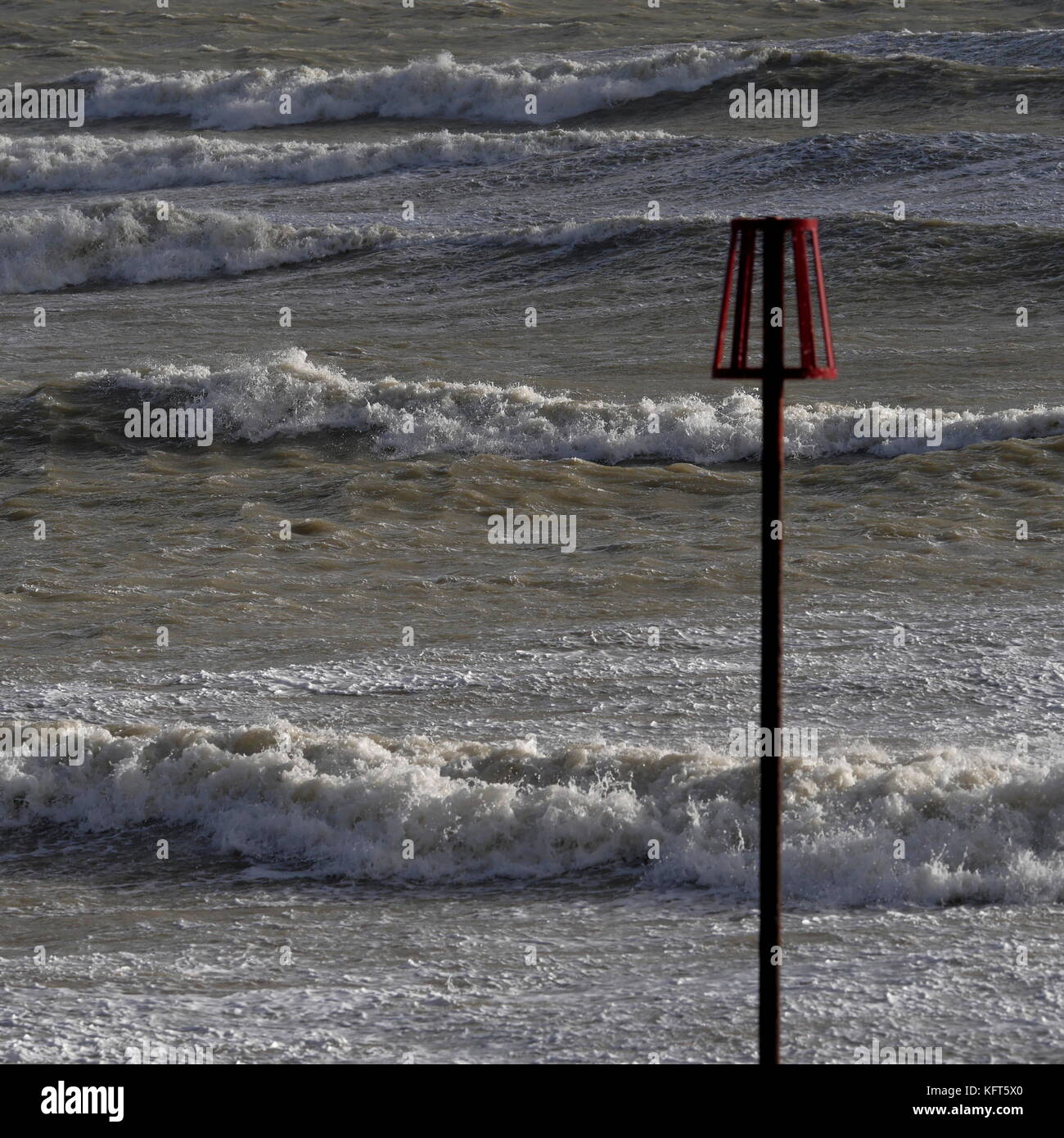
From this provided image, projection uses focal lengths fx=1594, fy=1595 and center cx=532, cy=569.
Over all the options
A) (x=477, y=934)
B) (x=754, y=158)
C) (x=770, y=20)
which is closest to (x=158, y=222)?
(x=754, y=158)

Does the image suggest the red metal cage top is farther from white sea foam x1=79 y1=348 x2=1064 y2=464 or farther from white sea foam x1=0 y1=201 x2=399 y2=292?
white sea foam x1=0 y1=201 x2=399 y2=292

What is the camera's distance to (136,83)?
39.2 m

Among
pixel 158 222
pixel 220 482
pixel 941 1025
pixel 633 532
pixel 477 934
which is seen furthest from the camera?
pixel 158 222

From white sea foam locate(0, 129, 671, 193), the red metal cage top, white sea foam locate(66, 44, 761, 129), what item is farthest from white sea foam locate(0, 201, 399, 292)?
the red metal cage top

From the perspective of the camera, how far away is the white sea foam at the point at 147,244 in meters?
25.5

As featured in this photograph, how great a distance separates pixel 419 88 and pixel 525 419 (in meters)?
22.6

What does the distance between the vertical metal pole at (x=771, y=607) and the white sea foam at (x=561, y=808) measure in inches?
111

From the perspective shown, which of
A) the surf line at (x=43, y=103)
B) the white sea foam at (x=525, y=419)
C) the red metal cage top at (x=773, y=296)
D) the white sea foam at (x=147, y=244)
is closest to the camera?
the red metal cage top at (x=773, y=296)

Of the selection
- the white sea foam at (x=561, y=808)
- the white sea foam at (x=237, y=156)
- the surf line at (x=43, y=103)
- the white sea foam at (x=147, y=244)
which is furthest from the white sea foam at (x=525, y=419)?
the surf line at (x=43, y=103)

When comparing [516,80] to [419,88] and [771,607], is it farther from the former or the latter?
[771,607]

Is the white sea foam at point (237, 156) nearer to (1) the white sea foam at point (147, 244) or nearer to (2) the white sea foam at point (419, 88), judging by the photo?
(2) the white sea foam at point (419, 88)

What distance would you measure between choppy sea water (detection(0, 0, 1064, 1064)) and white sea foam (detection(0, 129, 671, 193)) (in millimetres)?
2272
